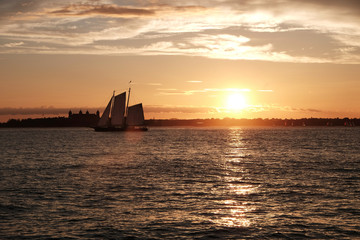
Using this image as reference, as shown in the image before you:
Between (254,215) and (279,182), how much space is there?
54.2 ft

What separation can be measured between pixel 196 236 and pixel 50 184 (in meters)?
23.4

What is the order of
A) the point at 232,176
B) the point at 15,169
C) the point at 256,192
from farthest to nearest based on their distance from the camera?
the point at 15,169
the point at 232,176
the point at 256,192

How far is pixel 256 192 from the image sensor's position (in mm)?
36844

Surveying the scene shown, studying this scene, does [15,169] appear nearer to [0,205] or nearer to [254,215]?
[0,205]

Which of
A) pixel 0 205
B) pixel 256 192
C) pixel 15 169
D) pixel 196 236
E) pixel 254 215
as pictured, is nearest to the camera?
pixel 196 236

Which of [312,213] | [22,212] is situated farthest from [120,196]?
[312,213]

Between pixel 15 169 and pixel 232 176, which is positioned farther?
pixel 15 169

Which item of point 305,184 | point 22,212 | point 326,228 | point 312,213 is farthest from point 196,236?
point 305,184

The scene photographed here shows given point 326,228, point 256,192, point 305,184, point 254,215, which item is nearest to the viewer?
point 326,228

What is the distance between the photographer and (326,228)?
24438mm

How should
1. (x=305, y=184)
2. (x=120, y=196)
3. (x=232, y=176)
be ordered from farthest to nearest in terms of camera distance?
(x=232, y=176)
(x=305, y=184)
(x=120, y=196)

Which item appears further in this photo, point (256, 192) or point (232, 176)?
point (232, 176)

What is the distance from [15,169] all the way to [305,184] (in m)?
36.6

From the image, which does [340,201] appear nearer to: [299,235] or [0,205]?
[299,235]
